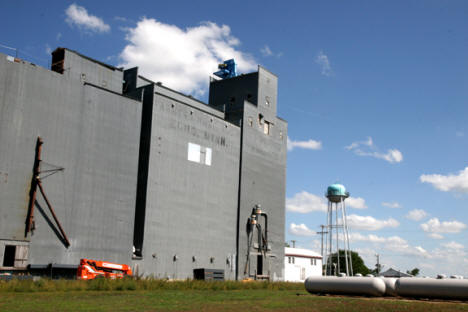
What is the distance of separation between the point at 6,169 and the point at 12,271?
22.4ft

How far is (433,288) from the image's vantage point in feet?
79.5

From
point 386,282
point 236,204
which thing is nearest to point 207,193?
point 236,204

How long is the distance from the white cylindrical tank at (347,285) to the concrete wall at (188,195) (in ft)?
63.2

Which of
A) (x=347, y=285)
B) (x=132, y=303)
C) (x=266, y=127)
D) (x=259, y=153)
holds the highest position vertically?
(x=266, y=127)

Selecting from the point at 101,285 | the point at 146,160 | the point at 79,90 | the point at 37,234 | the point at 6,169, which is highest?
the point at 79,90

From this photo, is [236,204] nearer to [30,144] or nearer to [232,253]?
[232,253]

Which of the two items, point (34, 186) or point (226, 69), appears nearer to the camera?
point (34, 186)

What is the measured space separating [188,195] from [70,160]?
12.6m

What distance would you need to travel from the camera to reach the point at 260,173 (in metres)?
56.7

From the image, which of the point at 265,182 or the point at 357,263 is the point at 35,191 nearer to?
the point at 265,182

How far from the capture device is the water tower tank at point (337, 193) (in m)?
70.3

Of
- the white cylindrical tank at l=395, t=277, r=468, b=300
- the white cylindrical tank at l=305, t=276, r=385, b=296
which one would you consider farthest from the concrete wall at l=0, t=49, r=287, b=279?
the white cylindrical tank at l=395, t=277, r=468, b=300

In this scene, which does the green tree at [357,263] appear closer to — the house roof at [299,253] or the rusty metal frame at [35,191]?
the house roof at [299,253]

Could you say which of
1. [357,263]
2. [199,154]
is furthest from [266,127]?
Answer: [357,263]
